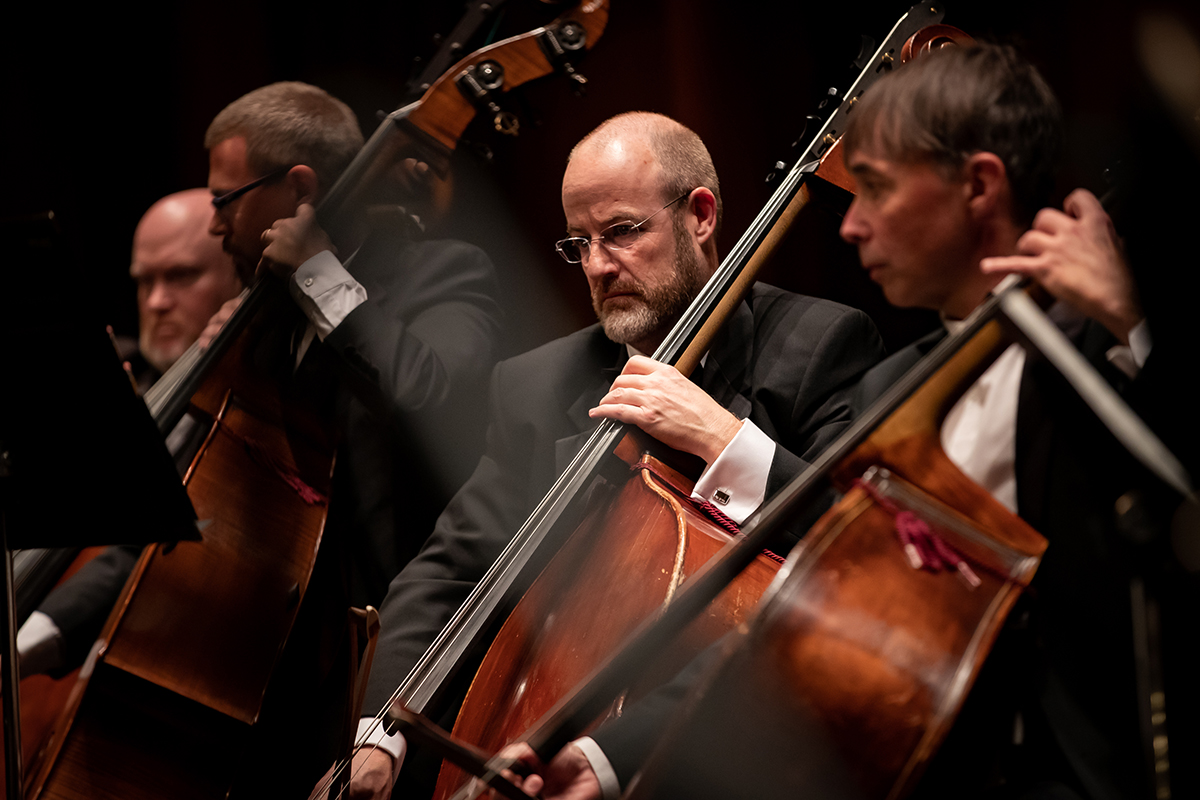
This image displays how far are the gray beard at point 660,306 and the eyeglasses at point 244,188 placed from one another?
0.74m

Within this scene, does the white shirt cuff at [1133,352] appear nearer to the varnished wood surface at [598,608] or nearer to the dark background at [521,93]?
the varnished wood surface at [598,608]

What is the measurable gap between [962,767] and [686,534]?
422 mm

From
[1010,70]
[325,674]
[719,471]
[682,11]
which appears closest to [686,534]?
[719,471]

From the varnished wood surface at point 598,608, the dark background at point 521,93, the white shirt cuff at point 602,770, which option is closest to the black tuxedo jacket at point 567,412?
the varnished wood surface at point 598,608

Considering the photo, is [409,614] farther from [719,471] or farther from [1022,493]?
→ [1022,493]

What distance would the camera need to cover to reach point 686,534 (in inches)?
49.4

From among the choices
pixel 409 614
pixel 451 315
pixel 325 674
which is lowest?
pixel 325 674

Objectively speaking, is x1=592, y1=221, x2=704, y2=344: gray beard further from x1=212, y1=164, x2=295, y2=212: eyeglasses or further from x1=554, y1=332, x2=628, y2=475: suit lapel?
x1=212, y1=164, x2=295, y2=212: eyeglasses

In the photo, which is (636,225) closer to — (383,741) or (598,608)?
(598,608)

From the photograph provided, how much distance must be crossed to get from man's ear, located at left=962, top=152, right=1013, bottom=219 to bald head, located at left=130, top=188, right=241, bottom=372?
1.67 metres

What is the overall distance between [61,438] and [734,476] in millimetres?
881

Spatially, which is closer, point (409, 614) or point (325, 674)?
point (409, 614)

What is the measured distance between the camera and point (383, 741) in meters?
1.52

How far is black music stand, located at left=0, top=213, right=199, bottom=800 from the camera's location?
1187 millimetres
